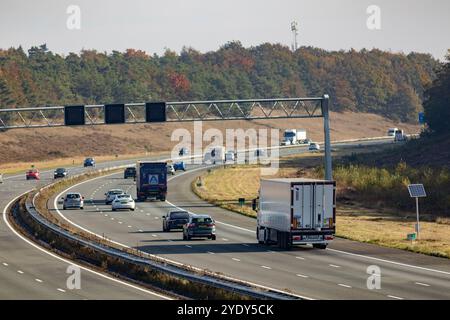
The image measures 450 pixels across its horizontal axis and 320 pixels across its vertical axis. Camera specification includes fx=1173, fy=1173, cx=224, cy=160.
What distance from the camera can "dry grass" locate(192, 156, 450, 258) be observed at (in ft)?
199

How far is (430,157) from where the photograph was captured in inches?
5497

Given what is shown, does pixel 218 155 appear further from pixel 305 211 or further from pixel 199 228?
pixel 305 211

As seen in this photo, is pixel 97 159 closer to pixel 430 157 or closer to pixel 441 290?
pixel 430 157

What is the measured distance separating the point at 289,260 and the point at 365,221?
1122 inches

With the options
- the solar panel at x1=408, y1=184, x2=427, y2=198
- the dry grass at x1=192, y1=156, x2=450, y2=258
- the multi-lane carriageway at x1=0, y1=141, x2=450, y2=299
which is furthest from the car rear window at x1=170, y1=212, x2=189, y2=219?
the solar panel at x1=408, y1=184, x2=427, y2=198

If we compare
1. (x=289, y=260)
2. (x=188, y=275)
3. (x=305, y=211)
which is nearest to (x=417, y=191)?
(x=305, y=211)

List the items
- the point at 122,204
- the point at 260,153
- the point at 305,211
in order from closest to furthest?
the point at 305,211 < the point at 122,204 < the point at 260,153

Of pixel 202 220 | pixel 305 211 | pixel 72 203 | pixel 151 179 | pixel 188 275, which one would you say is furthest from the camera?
pixel 151 179

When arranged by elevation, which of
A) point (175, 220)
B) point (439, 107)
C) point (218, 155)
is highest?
point (439, 107)

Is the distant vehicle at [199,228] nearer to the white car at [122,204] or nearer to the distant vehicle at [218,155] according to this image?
the white car at [122,204]

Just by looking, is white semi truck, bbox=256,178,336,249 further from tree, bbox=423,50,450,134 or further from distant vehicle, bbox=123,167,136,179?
tree, bbox=423,50,450,134

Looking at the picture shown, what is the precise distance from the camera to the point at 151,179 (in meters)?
98.1
